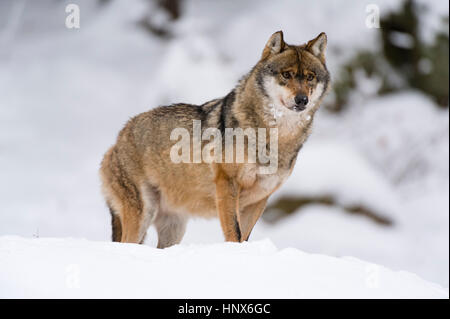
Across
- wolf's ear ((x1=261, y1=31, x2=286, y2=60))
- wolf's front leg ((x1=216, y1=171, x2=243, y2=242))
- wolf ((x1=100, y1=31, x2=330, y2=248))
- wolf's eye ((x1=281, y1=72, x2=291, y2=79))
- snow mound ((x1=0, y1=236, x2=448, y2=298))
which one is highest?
wolf's ear ((x1=261, y1=31, x2=286, y2=60))

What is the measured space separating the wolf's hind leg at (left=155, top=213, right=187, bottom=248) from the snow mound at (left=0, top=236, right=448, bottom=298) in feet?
6.55

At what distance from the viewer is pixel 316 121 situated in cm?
1030

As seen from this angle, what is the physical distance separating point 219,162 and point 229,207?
360 mm

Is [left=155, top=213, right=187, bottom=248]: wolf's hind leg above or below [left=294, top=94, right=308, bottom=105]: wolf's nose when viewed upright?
below

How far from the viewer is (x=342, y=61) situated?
10156 millimetres

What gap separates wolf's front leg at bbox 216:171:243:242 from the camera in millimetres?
4715

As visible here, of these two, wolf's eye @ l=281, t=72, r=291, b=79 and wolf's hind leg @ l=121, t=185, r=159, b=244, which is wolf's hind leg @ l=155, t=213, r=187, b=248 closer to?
wolf's hind leg @ l=121, t=185, r=159, b=244

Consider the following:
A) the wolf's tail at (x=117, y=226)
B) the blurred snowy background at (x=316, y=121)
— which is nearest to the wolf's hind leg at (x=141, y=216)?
the wolf's tail at (x=117, y=226)

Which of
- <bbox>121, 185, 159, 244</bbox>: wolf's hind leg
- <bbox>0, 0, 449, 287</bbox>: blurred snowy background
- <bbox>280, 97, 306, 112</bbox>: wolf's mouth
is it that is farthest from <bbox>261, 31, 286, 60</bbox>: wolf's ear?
<bbox>0, 0, 449, 287</bbox>: blurred snowy background

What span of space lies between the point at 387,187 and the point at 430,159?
1.08m

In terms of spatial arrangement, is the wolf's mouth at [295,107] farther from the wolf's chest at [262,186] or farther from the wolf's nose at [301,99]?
the wolf's chest at [262,186]

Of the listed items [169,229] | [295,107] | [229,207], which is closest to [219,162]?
[229,207]
